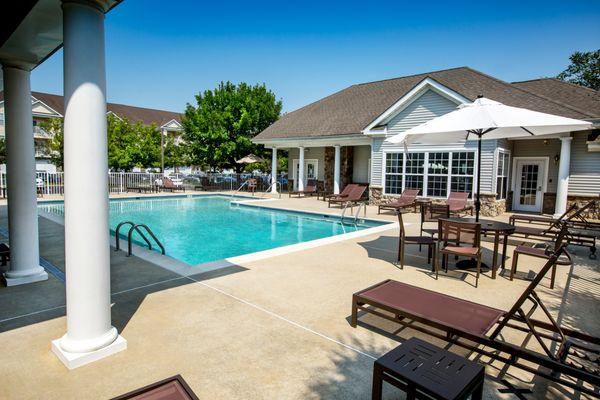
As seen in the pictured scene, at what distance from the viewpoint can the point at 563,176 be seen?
13.1m

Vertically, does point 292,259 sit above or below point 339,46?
Result: below

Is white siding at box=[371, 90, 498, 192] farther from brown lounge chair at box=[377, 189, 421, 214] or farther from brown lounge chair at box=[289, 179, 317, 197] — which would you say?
brown lounge chair at box=[289, 179, 317, 197]

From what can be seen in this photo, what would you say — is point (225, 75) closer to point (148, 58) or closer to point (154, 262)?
point (148, 58)

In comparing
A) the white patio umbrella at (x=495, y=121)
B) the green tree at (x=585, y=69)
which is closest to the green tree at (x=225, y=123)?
the white patio umbrella at (x=495, y=121)

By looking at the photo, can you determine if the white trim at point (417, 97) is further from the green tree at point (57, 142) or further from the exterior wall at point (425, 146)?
the green tree at point (57, 142)

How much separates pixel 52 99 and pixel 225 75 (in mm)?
28908

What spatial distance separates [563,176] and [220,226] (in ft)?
41.5

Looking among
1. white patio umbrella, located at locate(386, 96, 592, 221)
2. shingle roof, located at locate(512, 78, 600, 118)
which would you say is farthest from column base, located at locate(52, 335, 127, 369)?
shingle roof, located at locate(512, 78, 600, 118)

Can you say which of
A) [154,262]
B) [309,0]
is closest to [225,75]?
[309,0]

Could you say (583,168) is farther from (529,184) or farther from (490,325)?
(490,325)

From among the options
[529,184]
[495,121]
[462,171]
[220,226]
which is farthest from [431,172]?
[495,121]

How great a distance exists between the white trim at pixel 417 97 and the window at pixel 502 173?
2.64 m

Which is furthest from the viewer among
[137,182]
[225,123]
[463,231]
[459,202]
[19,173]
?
[225,123]

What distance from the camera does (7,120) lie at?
16.2 ft
